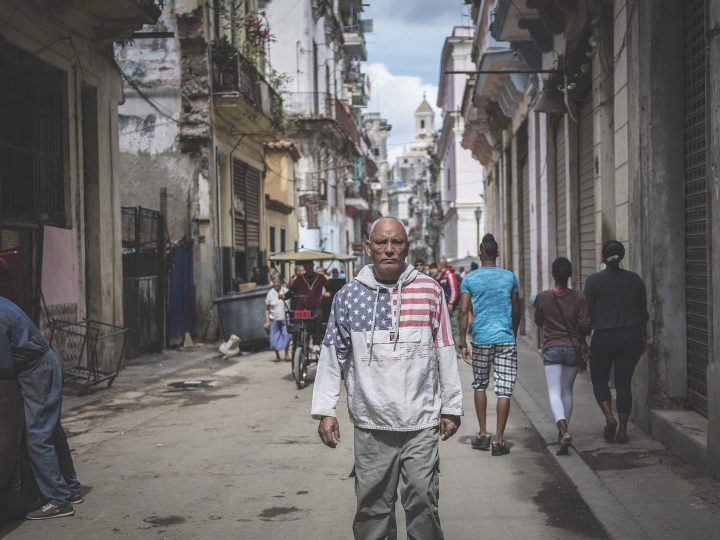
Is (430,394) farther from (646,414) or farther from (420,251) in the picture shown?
(420,251)

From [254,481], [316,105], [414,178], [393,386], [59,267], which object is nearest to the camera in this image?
[393,386]

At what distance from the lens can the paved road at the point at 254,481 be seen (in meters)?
5.57

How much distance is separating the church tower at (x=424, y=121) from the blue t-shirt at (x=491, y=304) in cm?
14313

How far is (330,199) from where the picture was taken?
4581cm

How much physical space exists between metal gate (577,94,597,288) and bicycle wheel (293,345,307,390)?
422cm

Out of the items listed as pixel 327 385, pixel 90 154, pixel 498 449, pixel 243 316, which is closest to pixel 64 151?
pixel 90 154

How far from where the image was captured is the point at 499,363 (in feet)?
25.3

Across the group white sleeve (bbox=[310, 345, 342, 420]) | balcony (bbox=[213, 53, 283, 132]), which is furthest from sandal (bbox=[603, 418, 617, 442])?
balcony (bbox=[213, 53, 283, 132])

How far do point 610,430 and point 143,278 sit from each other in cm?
1103

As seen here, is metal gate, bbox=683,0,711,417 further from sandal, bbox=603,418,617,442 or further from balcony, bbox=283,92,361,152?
balcony, bbox=283,92,361,152

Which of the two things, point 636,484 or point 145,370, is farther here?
point 145,370

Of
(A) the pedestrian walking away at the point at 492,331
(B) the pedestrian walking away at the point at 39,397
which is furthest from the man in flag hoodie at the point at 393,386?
(A) the pedestrian walking away at the point at 492,331

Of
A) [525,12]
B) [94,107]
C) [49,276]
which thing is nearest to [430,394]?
[49,276]

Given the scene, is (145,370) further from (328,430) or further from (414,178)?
(414,178)
